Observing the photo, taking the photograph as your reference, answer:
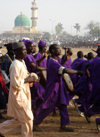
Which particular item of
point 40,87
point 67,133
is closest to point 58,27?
point 40,87

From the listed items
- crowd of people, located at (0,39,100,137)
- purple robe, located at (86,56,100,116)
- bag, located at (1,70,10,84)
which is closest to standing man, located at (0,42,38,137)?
crowd of people, located at (0,39,100,137)

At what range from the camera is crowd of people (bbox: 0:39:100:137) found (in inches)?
173

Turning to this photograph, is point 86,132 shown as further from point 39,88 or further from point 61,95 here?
point 39,88

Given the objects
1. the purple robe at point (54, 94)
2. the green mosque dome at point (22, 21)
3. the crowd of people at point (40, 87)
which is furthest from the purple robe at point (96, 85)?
the green mosque dome at point (22, 21)

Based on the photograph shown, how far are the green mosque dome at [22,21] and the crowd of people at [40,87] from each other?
107603 millimetres

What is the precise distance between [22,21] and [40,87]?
108929mm

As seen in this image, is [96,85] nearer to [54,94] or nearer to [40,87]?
[54,94]

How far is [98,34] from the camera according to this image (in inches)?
3231

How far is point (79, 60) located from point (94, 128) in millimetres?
1973

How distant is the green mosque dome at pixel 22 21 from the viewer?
113625 millimetres

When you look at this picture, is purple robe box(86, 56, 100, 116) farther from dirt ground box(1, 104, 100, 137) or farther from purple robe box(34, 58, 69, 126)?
purple robe box(34, 58, 69, 126)

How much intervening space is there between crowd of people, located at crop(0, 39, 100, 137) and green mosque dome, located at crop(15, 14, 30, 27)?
108 m

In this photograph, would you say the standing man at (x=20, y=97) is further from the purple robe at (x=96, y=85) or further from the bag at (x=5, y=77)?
the bag at (x=5, y=77)

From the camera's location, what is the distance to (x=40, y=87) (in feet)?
22.1
